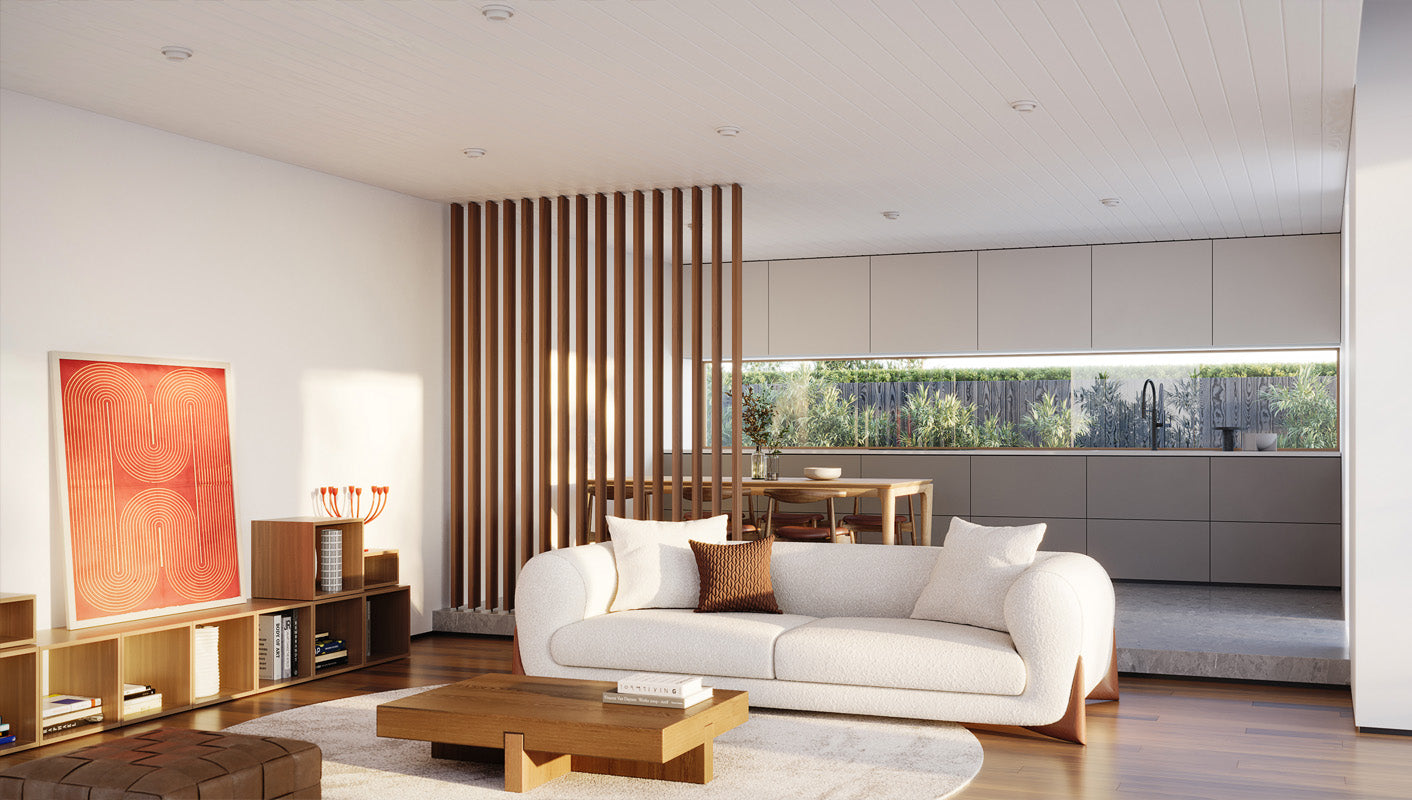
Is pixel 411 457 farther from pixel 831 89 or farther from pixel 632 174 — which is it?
pixel 831 89

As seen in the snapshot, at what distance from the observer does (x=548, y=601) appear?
17.1 feet

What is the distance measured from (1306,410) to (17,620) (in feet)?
26.4

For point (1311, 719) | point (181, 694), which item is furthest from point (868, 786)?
point (181, 694)

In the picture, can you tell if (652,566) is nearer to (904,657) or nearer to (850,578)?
(850,578)

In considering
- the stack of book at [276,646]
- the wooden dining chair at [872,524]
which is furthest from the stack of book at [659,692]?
the wooden dining chair at [872,524]

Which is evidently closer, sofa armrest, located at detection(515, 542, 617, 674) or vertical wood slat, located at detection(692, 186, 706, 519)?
sofa armrest, located at detection(515, 542, 617, 674)

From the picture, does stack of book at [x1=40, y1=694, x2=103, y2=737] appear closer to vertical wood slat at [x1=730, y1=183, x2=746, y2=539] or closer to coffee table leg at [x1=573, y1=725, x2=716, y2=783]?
coffee table leg at [x1=573, y1=725, x2=716, y2=783]

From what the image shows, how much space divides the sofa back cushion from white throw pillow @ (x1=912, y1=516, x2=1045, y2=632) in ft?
0.59

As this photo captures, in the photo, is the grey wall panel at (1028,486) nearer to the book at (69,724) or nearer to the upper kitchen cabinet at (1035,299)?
the upper kitchen cabinet at (1035,299)

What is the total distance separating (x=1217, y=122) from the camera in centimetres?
535

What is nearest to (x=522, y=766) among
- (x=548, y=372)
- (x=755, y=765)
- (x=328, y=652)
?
(x=755, y=765)

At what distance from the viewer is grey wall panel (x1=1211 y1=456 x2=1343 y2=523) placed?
318 inches

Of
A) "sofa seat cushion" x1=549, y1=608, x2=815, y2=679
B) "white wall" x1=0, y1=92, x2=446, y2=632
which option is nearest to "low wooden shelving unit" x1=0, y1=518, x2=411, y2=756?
"white wall" x1=0, y1=92, x2=446, y2=632

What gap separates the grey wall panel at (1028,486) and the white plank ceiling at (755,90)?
2.34 m
